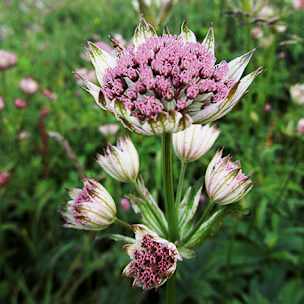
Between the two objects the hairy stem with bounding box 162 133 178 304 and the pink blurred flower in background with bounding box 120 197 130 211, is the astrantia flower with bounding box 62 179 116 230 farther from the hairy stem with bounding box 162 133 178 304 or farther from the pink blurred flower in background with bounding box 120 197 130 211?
the pink blurred flower in background with bounding box 120 197 130 211

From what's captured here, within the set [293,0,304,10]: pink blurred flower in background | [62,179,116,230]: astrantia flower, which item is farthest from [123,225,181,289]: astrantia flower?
[293,0,304,10]: pink blurred flower in background

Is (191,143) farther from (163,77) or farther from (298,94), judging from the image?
(298,94)

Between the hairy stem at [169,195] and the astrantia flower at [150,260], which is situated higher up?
the hairy stem at [169,195]

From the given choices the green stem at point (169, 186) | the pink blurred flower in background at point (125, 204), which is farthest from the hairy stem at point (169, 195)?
the pink blurred flower in background at point (125, 204)

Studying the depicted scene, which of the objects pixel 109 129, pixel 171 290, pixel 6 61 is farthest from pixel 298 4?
pixel 171 290

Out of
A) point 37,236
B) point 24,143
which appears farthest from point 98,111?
point 37,236

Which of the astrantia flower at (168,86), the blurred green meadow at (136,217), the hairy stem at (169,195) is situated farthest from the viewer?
the blurred green meadow at (136,217)

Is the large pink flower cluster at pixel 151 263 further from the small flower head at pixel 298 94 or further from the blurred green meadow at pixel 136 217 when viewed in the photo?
the small flower head at pixel 298 94
